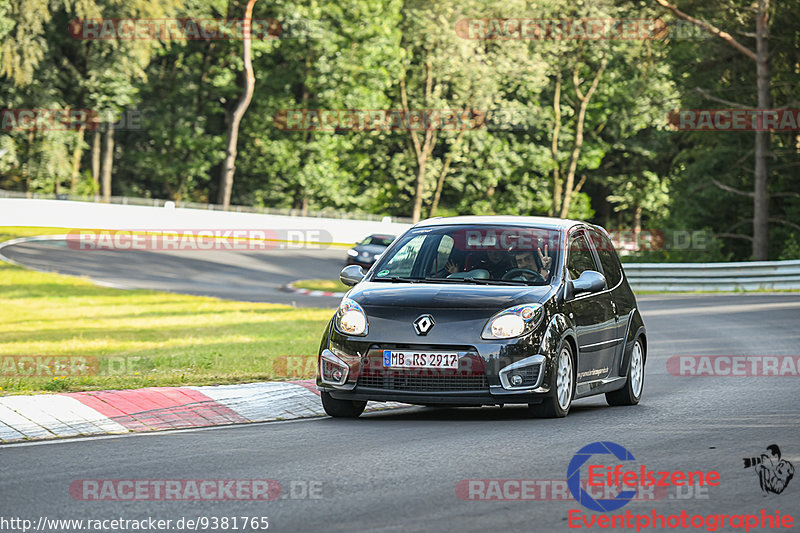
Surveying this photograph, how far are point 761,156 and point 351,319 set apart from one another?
1157 inches

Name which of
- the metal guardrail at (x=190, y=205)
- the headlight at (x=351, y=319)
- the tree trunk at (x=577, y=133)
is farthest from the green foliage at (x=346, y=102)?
the headlight at (x=351, y=319)

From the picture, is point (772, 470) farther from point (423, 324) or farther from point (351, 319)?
point (351, 319)

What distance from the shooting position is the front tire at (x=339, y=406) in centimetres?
987

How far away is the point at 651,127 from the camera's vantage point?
70750mm

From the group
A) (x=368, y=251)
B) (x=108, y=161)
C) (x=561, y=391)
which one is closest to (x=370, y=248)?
(x=368, y=251)

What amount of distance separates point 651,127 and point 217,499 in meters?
66.9

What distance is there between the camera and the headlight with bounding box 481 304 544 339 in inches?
366

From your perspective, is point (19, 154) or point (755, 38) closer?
point (755, 38)

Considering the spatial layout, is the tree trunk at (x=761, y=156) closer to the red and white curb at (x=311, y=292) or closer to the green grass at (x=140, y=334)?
the red and white curb at (x=311, y=292)

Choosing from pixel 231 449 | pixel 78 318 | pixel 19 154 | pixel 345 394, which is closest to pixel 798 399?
pixel 345 394

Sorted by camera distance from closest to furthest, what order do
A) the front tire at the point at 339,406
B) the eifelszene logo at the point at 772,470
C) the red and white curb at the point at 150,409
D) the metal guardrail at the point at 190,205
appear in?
the eifelszene logo at the point at 772,470 → the red and white curb at the point at 150,409 → the front tire at the point at 339,406 → the metal guardrail at the point at 190,205

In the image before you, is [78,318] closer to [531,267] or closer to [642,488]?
[531,267]

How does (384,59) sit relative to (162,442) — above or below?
above

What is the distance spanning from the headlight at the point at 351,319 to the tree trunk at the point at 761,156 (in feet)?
94.5
